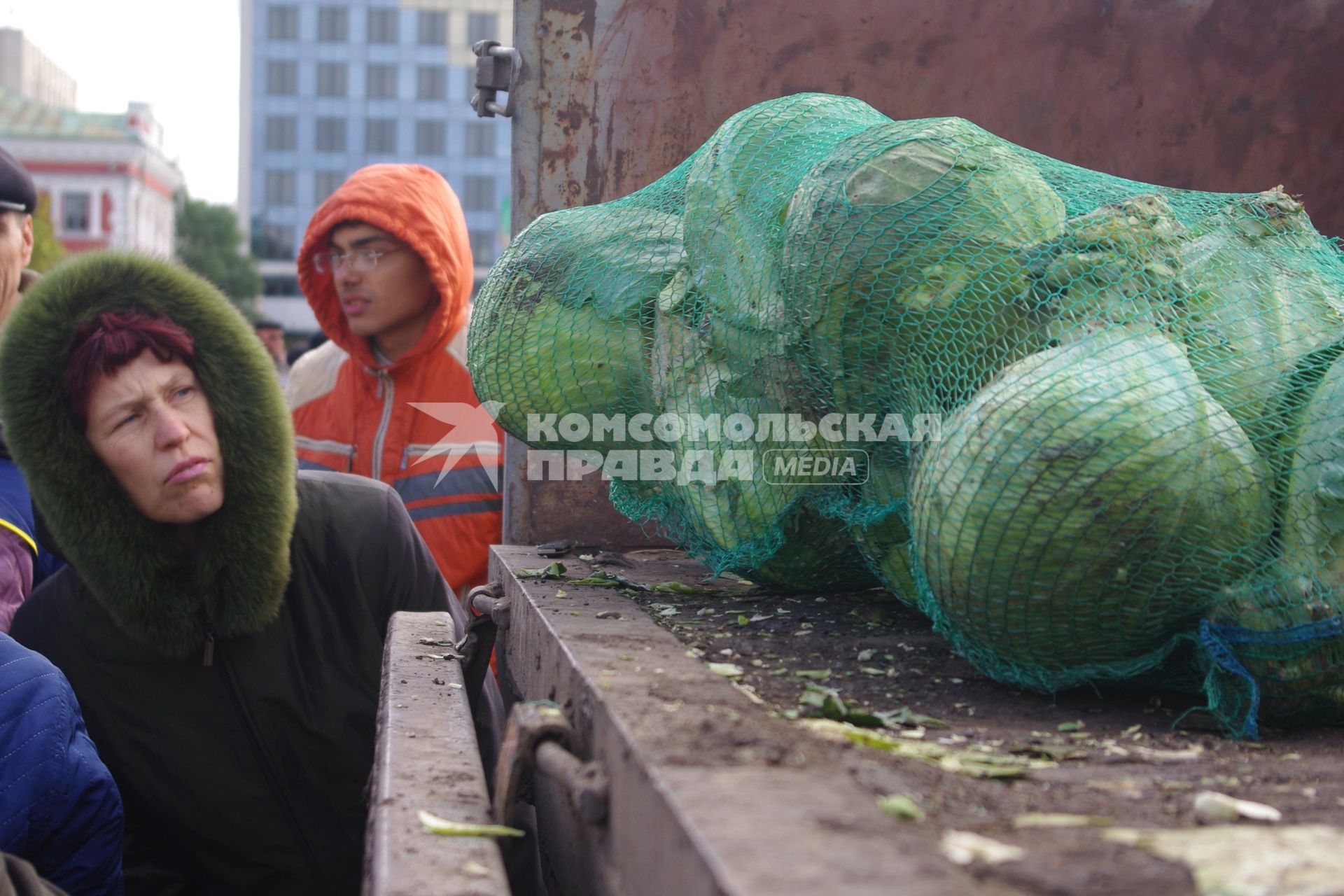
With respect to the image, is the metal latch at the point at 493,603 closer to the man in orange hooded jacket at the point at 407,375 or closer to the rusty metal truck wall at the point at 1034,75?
the man in orange hooded jacket at the point at 407,375

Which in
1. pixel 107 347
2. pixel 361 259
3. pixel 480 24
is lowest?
pixel 107 347

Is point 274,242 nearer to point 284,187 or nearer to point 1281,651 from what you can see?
point 284,187

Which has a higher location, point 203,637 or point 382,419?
point 382,419

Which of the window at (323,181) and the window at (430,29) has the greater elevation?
the window at (430,29)

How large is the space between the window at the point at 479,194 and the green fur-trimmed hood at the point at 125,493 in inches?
2459

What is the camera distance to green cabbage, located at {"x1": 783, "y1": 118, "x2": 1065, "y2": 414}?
6.95ft

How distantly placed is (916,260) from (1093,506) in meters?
0.61

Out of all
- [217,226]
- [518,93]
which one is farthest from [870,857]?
[217,226]

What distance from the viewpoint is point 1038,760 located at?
1597 mm

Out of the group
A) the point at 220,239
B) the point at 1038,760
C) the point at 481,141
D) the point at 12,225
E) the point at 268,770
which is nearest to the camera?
the point at 1038,760

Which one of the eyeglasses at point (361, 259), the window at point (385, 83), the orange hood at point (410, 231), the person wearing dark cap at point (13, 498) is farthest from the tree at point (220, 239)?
the person wearing dark cap at point (13, 498)

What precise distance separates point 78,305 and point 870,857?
2.33 meters

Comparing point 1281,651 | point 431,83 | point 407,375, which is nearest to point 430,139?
point 431,83

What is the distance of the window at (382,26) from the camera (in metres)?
65.8
